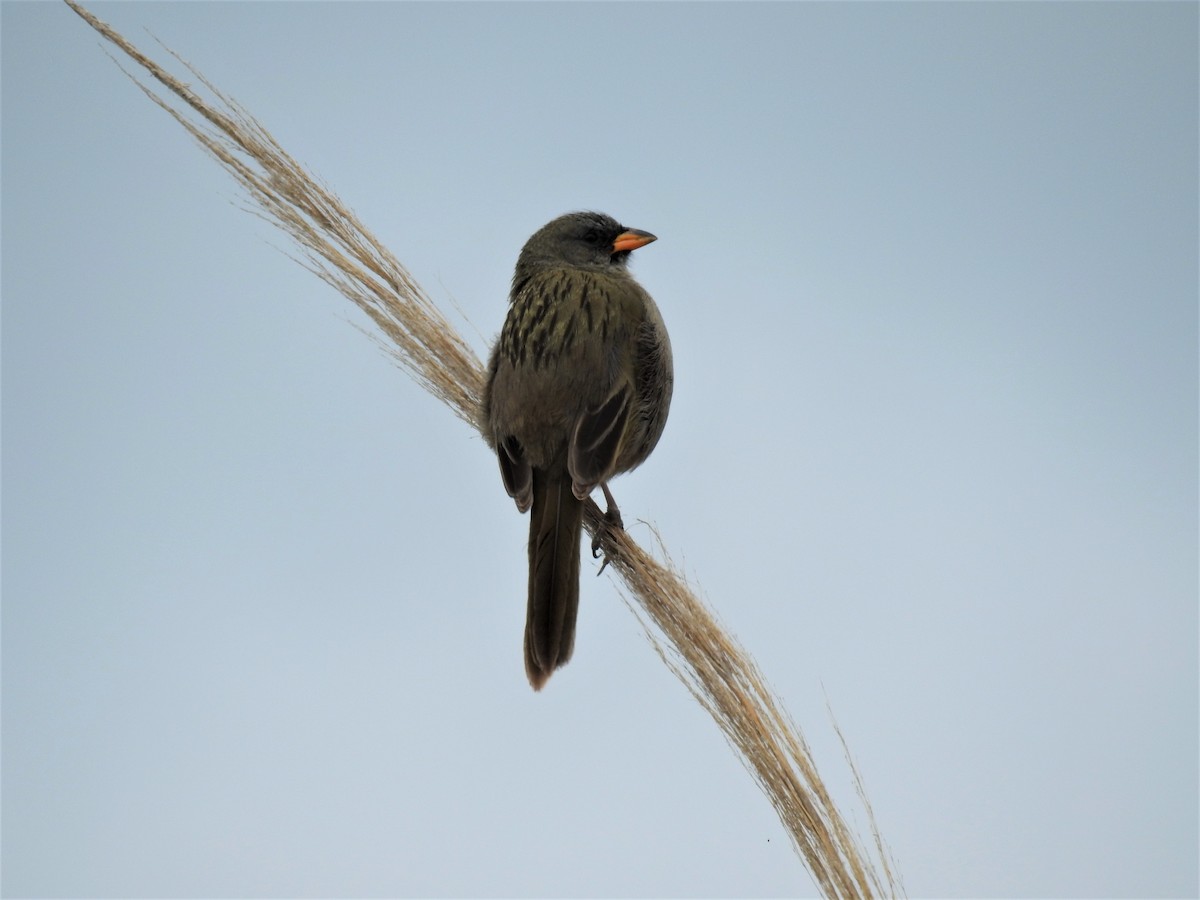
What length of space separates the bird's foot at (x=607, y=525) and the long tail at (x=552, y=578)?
8cm

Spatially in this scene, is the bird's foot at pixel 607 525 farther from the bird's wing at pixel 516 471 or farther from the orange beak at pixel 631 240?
the orange beak at pixel 631 240

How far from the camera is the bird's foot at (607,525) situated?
324 centimetres

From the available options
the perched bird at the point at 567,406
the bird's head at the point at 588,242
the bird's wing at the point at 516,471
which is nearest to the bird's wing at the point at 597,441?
the perched bird at the point at 567,406

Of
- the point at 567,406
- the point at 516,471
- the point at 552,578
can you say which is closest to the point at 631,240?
the point at 567,406

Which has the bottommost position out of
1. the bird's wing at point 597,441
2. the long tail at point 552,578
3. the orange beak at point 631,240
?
the long tail at point 552,578

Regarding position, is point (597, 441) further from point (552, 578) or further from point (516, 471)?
point (552, 578)

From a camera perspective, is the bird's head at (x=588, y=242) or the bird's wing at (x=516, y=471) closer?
the bird's wing at (x=516, y=471)

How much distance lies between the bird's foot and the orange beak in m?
1.15

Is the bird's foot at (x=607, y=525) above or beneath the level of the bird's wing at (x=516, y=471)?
beneath

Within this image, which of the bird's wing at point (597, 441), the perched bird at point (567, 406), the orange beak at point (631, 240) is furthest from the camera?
the orange beak at point (631, 240)

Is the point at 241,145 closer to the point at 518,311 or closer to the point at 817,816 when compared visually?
the point at 518,311

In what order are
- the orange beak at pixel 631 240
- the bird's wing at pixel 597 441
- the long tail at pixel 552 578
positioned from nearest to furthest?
the long tail at pixel 552 578 < the bird's wing at pixel 597 441 < the orange beak at pixel 631 240

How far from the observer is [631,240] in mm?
4219

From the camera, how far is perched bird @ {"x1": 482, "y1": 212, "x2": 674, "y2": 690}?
3131 millimetres
